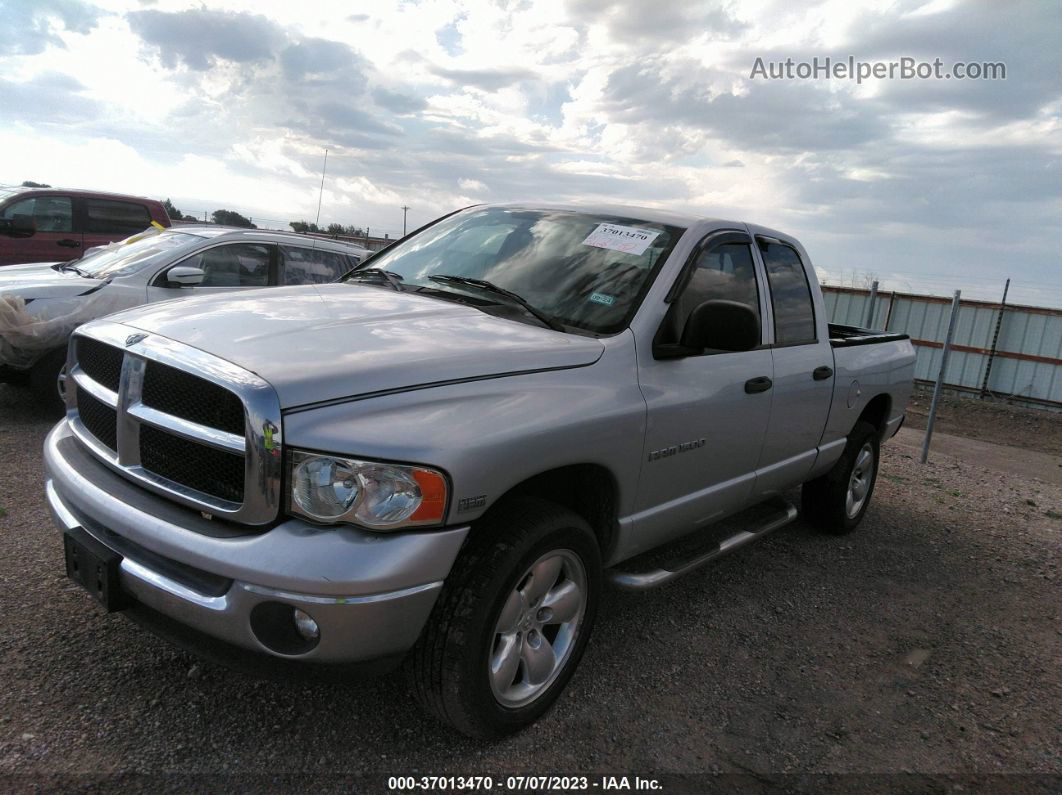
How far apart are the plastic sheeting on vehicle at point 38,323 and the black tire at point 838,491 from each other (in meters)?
5.65

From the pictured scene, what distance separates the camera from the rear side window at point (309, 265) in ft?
23.0

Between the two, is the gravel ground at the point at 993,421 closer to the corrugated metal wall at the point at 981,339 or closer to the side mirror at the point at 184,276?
the corrugated metal wall at the point at 981,339

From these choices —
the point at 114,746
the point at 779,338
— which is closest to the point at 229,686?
the point at 114,746

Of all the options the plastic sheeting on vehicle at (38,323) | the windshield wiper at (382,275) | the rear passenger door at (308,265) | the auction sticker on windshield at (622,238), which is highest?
the auction sticker on windshield at (622,238)

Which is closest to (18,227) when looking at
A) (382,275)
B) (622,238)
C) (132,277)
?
(132,277)

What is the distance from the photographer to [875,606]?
13.8 ft

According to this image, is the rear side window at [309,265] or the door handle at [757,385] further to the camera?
the rear side window at [309,265]

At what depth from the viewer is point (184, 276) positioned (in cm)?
616

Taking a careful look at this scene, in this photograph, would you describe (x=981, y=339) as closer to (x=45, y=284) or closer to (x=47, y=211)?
(x=45, y=284)

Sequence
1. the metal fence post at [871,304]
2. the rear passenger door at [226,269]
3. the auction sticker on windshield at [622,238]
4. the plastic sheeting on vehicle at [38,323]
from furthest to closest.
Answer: the metal fence post at [871,304] < the rear passenger door at [226,269] < the plastic sheeting on vehicle at [38,323] < the auction sticker on windshield at [622,238]

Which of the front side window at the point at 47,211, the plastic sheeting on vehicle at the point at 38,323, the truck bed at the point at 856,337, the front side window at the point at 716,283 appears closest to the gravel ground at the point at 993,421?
the truck bed at the point at 856,337

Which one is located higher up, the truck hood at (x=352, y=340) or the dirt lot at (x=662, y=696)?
the truck hood at (x=352, y=340)

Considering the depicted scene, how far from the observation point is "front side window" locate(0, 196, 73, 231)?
399 inches

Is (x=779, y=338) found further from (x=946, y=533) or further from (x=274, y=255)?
(x=274, y=255)
